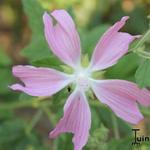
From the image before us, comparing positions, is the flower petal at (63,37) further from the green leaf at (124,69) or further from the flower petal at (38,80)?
the green leaf at (124,69)

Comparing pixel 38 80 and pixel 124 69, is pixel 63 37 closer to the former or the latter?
pixel 38 80

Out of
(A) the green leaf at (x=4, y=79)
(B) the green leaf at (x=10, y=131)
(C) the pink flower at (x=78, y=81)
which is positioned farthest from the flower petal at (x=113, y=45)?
(A) the green leaf at (x=4, y=79)

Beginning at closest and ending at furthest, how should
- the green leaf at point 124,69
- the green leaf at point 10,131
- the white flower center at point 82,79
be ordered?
the white flower center at point 82,79 < the green leaf at point 124,69 < the green leaf at point 10,131

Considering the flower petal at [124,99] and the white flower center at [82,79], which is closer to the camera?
the flower petal at [124,99]

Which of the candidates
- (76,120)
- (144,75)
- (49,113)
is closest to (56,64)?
(76,120)
